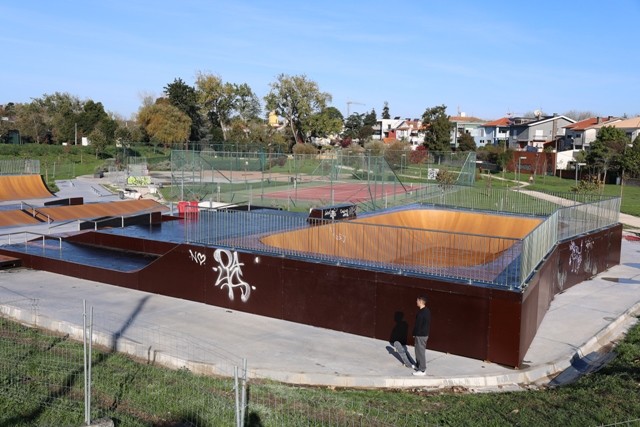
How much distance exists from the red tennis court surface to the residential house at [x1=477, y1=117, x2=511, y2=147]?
8710cm

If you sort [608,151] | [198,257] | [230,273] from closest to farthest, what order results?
[230,273]
[198,257]
[608,151]

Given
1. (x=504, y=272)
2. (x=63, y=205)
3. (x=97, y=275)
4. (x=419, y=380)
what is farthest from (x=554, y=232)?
(x=63, y=205)

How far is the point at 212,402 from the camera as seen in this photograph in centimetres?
879

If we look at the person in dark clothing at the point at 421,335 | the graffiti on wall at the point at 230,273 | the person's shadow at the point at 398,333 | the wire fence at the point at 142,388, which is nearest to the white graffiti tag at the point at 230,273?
the graffiti on wall at the point at 230,273

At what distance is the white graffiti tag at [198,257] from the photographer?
1535 centimetres

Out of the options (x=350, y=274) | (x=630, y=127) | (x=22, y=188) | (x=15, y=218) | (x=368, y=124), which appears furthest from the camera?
(x=368, y=124)

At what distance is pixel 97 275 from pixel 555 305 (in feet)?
41.0

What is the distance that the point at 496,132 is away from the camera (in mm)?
120250

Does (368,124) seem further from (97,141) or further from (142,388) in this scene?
(142,388)

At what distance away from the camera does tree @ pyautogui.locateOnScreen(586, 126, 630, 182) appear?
219ft

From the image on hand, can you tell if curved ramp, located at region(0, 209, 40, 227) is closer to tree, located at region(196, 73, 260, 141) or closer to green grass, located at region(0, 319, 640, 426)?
green grass, located at region(0, 319, 640, 426)

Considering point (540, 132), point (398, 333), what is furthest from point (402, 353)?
point (540, 132)

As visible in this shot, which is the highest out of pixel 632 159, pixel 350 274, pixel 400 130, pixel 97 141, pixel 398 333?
pixel 400 130

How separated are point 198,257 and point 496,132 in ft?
370
